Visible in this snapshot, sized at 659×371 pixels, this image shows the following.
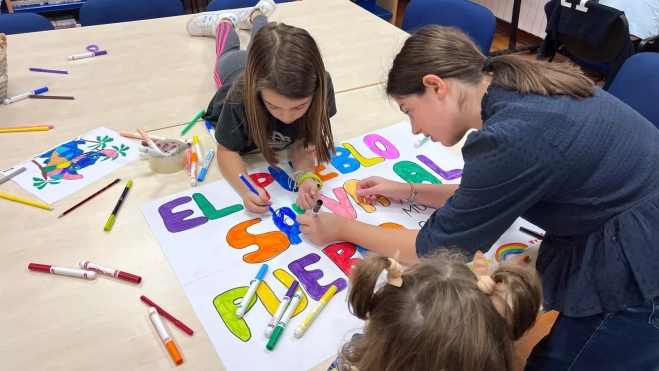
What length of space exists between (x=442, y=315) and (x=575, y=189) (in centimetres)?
35

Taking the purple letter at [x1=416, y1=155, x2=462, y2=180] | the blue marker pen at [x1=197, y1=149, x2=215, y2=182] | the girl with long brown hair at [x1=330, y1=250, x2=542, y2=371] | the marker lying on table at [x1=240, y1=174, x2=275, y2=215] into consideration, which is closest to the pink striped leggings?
the blue marker pen at [x1=197, y1=149, x2=215, y2=182]

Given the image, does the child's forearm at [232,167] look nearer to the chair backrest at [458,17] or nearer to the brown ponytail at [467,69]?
the brown ponytail at [467,69]

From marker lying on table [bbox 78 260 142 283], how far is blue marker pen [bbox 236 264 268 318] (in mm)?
203

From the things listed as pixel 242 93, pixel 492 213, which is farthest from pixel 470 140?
pixel 242 93

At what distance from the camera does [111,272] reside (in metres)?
0.87

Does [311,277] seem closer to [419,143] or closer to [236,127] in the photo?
[236,127]

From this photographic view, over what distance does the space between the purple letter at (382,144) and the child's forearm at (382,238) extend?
0.33 metres

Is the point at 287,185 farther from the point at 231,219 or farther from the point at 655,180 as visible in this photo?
the point at 655,180

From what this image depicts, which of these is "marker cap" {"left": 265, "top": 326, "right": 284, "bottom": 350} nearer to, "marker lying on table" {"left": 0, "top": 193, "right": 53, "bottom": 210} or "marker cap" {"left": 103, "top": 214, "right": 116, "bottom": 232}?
"marker cap" {"left": 103, "top": 214, "right": 116, "bottom": 232}

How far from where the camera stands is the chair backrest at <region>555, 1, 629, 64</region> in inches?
90.7

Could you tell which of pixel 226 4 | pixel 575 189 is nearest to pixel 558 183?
pixel 575 189

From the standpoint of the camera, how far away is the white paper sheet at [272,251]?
787 millimetres

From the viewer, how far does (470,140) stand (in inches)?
29.7

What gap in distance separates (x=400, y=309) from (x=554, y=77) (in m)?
0.47
